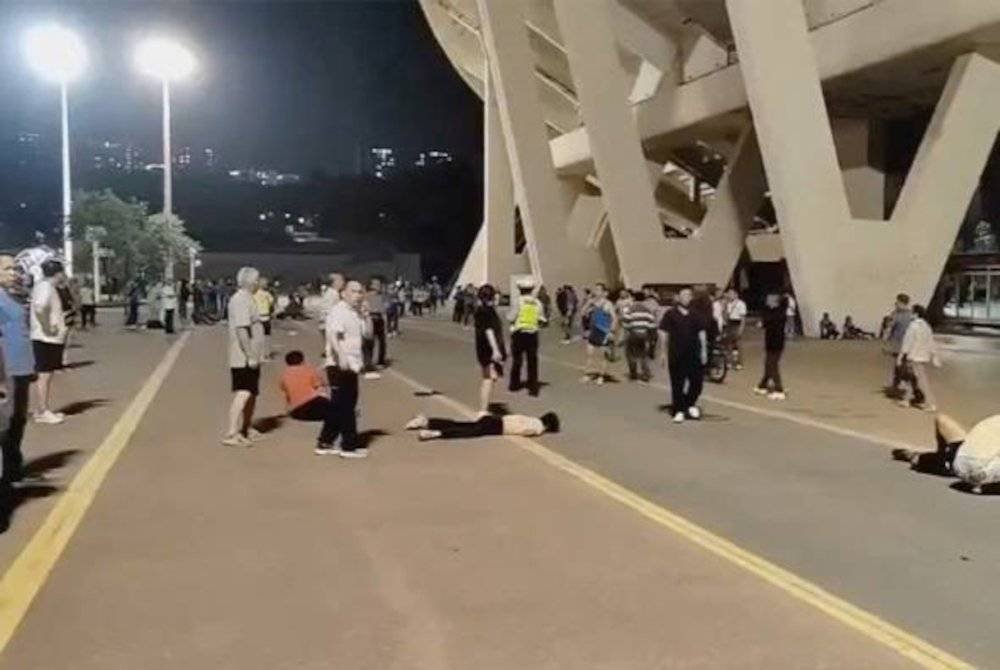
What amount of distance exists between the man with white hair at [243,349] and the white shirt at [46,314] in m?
2.54

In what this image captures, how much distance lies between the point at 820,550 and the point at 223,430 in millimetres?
7349

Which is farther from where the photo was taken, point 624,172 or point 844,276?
point 624,172

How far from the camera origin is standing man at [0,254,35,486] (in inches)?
323

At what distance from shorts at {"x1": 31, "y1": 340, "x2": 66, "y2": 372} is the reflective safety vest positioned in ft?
21.1

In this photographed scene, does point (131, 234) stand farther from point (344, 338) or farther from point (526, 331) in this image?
point (344, 338)

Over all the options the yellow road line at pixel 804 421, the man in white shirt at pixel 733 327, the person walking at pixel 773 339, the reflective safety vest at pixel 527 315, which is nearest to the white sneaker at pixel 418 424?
the yellow road line at pixel 804 421

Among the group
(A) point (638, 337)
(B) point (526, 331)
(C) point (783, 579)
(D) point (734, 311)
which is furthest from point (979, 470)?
(D) point (734, 311)

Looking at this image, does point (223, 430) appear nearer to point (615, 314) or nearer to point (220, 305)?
point (615, 314)

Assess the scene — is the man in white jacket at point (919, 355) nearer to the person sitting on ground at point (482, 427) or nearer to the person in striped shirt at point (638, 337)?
the person in striped shirt at point (638, 337)

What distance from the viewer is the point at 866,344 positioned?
29234 mm

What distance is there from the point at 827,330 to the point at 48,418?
22.3 meters

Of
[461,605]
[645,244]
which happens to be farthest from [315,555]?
[645,244]

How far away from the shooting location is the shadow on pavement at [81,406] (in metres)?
14.4

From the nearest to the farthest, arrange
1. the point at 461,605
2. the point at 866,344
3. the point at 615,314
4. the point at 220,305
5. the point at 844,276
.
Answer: the point at 461,605
the point at 615,314
the point at 866,344
the point at 844,276
the point at 220,305
